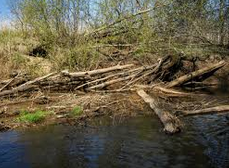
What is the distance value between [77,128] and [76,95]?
3.95 metres

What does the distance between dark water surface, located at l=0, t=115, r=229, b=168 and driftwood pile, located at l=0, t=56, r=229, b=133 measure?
9.50 ft

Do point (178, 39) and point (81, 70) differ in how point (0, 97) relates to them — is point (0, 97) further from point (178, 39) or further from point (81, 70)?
point (178, 39)

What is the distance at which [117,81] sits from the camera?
15.6 m

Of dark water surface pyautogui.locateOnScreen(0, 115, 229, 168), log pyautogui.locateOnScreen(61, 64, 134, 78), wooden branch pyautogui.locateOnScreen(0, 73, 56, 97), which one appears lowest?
dark water surface pyautogui.locateOnScreen(0, 115, 229, 168)

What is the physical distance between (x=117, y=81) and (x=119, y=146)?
7.33 meters

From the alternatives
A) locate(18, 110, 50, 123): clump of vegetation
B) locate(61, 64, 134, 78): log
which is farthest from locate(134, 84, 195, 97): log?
locate(18, 110, 50, 123): clump of vegetation

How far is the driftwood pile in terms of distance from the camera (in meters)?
14.1

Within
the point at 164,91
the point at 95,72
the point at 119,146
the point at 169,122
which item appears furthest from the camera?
the point at 95,72

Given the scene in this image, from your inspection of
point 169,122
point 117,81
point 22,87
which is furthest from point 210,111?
point 22,87

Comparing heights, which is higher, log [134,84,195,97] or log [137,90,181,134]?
log [134,84,195,97]

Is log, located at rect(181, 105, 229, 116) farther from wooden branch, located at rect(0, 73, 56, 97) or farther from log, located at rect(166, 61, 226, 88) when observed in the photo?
wooden branch, located at rect(0, 73, 56, 97)

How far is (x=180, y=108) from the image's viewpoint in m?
11.8

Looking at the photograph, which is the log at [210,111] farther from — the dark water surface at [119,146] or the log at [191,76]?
the log at [191,76]

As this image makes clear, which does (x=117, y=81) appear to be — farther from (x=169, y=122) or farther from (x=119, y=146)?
(x=119, y=146)
